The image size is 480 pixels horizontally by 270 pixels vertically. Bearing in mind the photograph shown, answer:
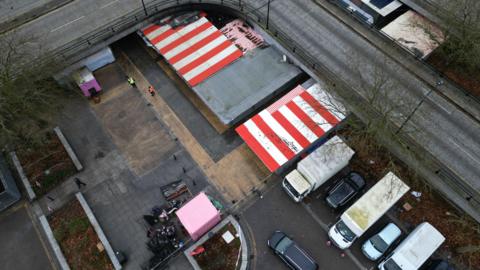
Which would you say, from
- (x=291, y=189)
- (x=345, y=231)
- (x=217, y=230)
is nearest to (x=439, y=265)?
(x=345, y=231)

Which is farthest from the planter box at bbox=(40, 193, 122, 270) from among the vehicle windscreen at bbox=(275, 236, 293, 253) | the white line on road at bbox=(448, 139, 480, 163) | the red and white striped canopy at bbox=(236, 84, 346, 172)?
the white line on road at bbox=(448, 139, 480, 163)

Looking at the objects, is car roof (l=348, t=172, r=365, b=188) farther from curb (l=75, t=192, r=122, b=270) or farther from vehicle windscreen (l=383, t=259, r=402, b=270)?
curb (l=75, t=192, r=122, b=270)

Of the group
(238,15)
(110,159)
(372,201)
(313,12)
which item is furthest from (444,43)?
(110,159)

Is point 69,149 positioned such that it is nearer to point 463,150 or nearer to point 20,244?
point 20,244

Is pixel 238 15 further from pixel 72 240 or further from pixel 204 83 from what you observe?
pixel 72 240

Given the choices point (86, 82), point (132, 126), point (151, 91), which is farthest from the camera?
point (151, 91)

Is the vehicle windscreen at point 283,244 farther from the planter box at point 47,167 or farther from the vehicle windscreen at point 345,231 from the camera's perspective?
the planter box at point 47,167

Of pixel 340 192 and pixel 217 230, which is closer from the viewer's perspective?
pixel 217 230
